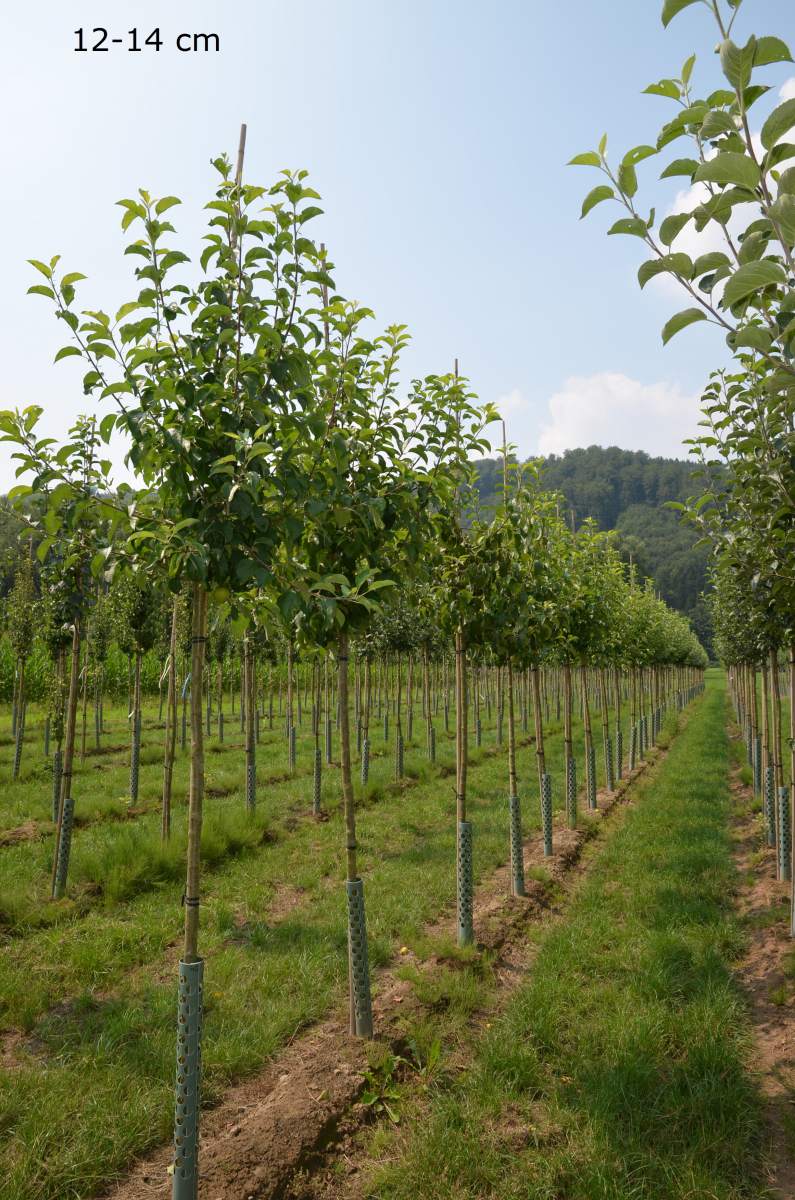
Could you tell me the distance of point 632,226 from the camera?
6.97 ft

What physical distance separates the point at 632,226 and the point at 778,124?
45 centimetres

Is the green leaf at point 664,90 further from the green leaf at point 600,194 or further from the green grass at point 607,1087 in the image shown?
the green grass at point 607,1087

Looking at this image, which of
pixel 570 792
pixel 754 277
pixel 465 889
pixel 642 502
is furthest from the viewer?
pixel 642 502

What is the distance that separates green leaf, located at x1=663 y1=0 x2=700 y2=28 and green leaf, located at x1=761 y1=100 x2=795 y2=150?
43 cm

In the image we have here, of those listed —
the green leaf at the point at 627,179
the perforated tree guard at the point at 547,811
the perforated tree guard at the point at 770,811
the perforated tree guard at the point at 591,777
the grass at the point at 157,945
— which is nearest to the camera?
the green leaf at the point at 627,179

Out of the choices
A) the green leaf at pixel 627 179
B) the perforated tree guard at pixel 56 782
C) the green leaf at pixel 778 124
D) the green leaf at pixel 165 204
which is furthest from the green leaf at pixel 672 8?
the perforated tree guard at pixel 56 782

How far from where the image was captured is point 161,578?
3602 mm

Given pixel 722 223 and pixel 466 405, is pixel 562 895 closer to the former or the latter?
pixel 466 405

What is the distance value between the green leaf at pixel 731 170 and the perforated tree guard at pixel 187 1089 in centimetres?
355

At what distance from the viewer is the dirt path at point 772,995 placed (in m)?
3.78

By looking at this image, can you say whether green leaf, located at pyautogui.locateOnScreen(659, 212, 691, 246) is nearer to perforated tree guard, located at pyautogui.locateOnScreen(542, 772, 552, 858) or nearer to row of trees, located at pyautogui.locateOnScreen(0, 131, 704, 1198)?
row of trees, located at pyautogui.locateOnScreen(0, 131, 704, 1198)

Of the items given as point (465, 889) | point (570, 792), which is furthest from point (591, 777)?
point (465, 889)

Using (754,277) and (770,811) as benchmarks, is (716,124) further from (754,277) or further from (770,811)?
(770,811)

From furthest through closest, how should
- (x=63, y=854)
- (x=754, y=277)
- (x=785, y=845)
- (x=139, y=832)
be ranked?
(x=139, y=832)
(x=785, y=845)
(x=63, y=854)
(x=754, y=277)
